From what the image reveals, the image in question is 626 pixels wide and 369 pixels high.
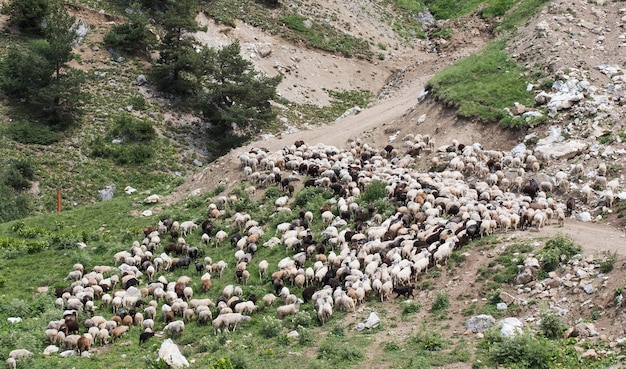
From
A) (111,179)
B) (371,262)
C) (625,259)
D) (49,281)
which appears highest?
(625,259)

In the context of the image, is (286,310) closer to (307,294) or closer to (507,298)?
(307,294)

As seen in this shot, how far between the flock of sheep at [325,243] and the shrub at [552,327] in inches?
196

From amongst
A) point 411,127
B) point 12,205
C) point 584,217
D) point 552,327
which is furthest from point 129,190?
point 552,327

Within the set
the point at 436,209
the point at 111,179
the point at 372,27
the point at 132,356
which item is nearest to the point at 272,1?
the point at 372,27

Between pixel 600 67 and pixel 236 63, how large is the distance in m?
25.8

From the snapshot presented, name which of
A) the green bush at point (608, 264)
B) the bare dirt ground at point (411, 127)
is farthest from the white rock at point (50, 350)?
the green bush at point (608, 264)

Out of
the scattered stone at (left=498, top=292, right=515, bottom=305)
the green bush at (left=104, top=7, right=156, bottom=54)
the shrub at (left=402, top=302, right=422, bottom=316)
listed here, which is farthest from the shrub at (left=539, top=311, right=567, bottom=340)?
the green bush at (left=104, top=7, right=156, bottom=54)

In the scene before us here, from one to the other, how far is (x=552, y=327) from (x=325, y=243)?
10.7 meters

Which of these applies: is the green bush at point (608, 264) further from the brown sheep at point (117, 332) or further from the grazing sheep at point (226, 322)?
the brown sheep at point (117, 332)

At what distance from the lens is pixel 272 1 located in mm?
69750

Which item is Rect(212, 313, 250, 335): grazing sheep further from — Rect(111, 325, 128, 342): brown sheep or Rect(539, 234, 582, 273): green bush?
Rect(539, 234, 582, 273): green bush

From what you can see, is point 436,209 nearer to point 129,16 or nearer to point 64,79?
point 64,79

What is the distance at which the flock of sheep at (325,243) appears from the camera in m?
22.8

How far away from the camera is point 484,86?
39.2m
